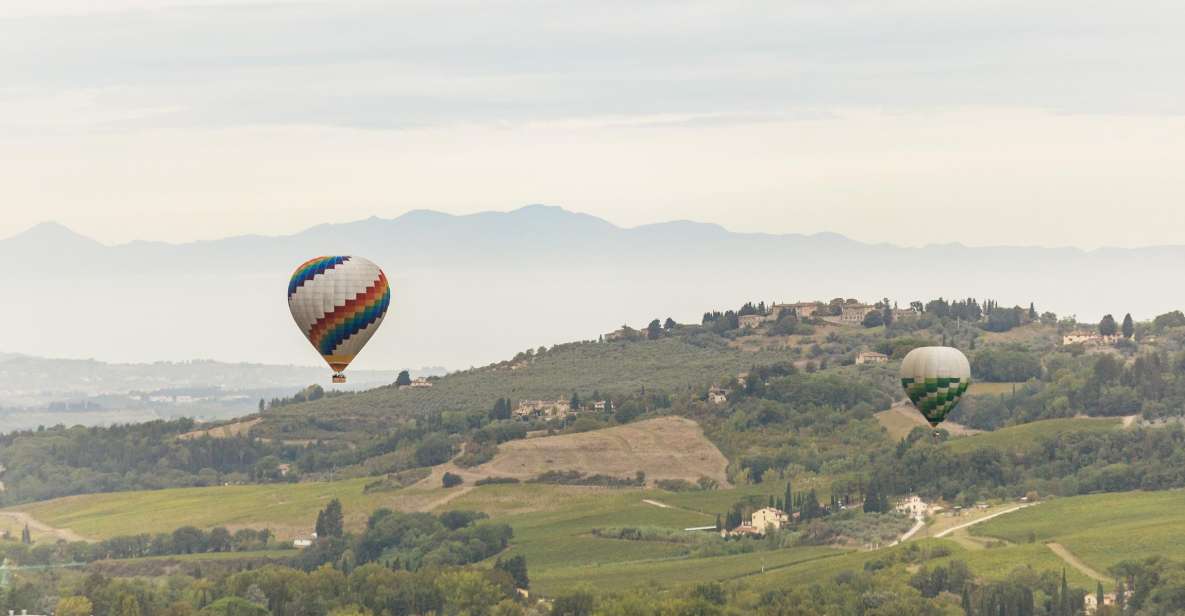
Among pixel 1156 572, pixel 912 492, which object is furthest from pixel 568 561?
pixel 1156 572

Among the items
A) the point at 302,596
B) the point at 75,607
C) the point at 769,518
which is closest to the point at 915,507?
the point at 769,518

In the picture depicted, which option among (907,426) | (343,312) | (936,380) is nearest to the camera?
(343,312)

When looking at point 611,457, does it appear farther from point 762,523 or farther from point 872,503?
point 872,503

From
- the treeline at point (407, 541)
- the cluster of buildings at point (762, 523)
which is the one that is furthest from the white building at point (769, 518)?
the treeline at point (407, 541)

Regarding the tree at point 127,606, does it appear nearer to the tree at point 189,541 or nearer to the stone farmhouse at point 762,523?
the tree at point 189,541

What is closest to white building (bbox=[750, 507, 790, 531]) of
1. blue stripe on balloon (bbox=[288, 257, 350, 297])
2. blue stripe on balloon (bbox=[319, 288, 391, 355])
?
blue stripe on balloon (bbox=[319, 288, 391, 355])
